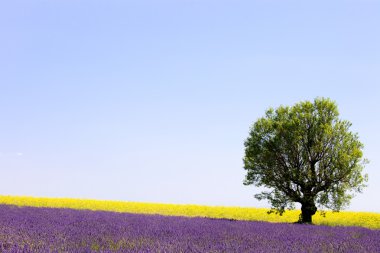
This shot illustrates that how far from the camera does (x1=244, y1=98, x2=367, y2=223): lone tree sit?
2011cm

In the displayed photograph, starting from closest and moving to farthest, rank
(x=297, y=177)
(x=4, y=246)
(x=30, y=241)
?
(x=4, y=246) < (x=30, y=241) < (x=297, y=177)

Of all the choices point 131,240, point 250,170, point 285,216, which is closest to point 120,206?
point 285,216

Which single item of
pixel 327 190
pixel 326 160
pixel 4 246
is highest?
pixel 326 160

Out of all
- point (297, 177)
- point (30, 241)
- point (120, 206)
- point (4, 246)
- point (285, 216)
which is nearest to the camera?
point (4, 246)

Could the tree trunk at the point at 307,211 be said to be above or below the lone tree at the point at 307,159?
below

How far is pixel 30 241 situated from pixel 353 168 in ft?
56.1

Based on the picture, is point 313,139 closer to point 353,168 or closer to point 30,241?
point 353,168

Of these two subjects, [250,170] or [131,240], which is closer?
[131,240]

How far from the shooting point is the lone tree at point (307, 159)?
792 inches

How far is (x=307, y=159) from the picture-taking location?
20156 millimetres

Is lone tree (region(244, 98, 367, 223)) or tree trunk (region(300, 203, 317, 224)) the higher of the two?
lone tree (region(244, 98, 367, 223))

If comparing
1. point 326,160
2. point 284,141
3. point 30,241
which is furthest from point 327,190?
point 30,241

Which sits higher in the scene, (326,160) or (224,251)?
(326,160)

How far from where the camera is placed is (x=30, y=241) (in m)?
6.50
